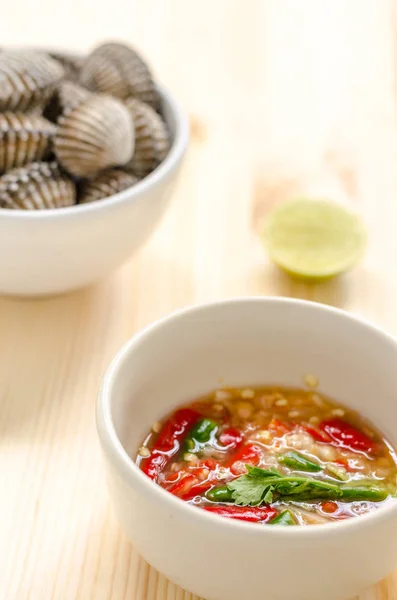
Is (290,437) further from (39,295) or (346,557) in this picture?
(39,295)

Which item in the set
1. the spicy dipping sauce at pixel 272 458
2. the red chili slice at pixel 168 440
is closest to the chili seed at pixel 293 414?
the spicy dipping sauce at pixel 272 458

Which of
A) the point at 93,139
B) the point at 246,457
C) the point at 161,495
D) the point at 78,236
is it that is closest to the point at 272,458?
the point at 246,457

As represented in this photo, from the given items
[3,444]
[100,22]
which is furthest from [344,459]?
[100,22]

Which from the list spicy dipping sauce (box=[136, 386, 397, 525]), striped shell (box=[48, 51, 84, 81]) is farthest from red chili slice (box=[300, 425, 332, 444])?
striped shell (box=[48, 51, 84, 81])

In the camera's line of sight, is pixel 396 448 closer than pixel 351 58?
Yes

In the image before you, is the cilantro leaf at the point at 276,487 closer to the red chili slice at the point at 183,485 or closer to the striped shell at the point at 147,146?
the red chili slice at the point at 183,485

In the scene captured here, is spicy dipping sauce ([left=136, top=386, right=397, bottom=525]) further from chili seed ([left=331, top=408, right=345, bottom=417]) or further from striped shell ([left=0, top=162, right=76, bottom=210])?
striped shell ([left=0, top=162, right=76, bottom=210])
